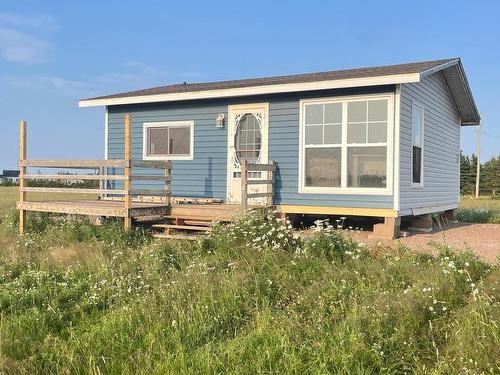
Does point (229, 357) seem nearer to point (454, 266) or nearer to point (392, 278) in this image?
point (392, 278)

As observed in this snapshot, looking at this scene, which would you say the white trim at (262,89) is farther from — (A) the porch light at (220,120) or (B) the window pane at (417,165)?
(B) the window pane at (417,165)

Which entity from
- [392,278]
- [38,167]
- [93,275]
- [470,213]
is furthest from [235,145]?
[470,213]

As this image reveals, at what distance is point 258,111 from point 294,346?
844 centimetres

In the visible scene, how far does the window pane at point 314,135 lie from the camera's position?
36.5 feet

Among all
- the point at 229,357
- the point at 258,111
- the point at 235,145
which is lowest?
the point at 229,357

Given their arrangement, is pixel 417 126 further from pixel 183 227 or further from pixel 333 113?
pixel 183 227

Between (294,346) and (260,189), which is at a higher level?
(260,189)

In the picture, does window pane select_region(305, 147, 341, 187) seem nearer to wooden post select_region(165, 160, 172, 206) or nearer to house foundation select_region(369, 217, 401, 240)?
house foundation select_region(369, 217, 401, 240)

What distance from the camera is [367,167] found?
35.0ft

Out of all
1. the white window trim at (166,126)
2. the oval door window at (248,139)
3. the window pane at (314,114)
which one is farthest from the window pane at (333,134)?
the white window trim at (166,126)

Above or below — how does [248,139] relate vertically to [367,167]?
above

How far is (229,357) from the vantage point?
3.99m

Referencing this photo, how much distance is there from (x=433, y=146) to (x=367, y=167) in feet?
12.0

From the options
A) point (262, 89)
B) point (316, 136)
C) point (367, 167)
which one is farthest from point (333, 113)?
point (262, 89)
